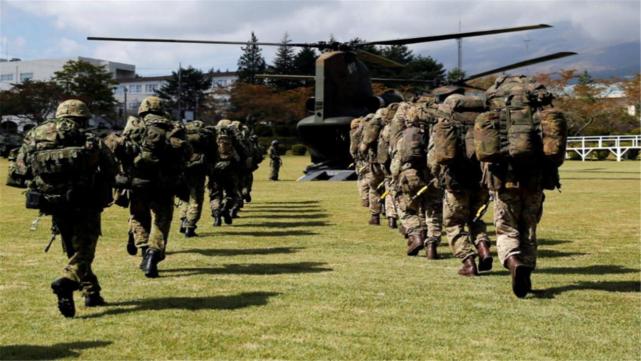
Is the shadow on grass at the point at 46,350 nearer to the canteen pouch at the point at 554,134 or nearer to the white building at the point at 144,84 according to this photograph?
the canteen pouch at the point at 554,134

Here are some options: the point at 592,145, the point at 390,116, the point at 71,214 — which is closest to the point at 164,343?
the point at 71,214

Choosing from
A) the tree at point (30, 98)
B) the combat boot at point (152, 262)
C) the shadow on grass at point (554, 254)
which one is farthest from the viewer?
the tree at point (30, 98)

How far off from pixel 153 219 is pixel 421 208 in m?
3.58

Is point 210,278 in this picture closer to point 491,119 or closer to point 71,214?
point 71,214

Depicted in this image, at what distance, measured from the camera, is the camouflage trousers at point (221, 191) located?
1357 cm

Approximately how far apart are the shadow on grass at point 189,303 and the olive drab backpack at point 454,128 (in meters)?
2.39

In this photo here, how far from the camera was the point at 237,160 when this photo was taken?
1402 cm

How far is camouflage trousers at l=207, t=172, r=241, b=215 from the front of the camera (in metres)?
13.6

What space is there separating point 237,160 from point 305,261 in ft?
16.2

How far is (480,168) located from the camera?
8.14m

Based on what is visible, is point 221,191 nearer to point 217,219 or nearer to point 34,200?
point 217,219

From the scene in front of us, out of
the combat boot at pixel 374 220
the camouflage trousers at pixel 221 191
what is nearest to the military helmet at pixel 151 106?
the camouflage trousers at pixel 221 191

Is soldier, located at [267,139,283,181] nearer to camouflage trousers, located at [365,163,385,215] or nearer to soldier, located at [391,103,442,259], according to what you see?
camouflage trousers, located at [365,163,385,215]

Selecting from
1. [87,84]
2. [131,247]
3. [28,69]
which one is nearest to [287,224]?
[131,247]
